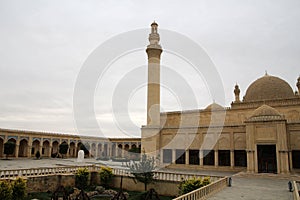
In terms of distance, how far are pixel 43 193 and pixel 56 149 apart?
2937cm

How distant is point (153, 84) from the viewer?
2614cm

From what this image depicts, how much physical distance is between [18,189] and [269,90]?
22.8m

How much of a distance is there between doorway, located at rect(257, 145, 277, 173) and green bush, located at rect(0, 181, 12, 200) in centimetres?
1627

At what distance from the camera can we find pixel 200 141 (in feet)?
77.9

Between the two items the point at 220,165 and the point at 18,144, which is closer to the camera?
the point at 220,165

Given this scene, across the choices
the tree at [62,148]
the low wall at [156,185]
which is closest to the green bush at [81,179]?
the low wall at [156,185]

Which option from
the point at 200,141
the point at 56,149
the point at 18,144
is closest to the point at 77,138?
the point at 56,149

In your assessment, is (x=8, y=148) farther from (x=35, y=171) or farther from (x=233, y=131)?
(x=233, y=131)

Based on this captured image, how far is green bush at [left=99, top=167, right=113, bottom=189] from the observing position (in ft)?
58.5

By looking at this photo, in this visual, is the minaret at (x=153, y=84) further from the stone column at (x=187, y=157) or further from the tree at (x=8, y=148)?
the tree at (x=8, y=148)

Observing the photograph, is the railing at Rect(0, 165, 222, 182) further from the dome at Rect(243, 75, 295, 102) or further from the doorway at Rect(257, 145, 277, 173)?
the dome at Rect(243, 75, 295, 102)

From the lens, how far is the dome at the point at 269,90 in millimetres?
24969

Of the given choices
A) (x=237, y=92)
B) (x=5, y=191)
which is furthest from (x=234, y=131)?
(x=5, y=191)

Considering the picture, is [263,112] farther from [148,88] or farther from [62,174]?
[62,174]
